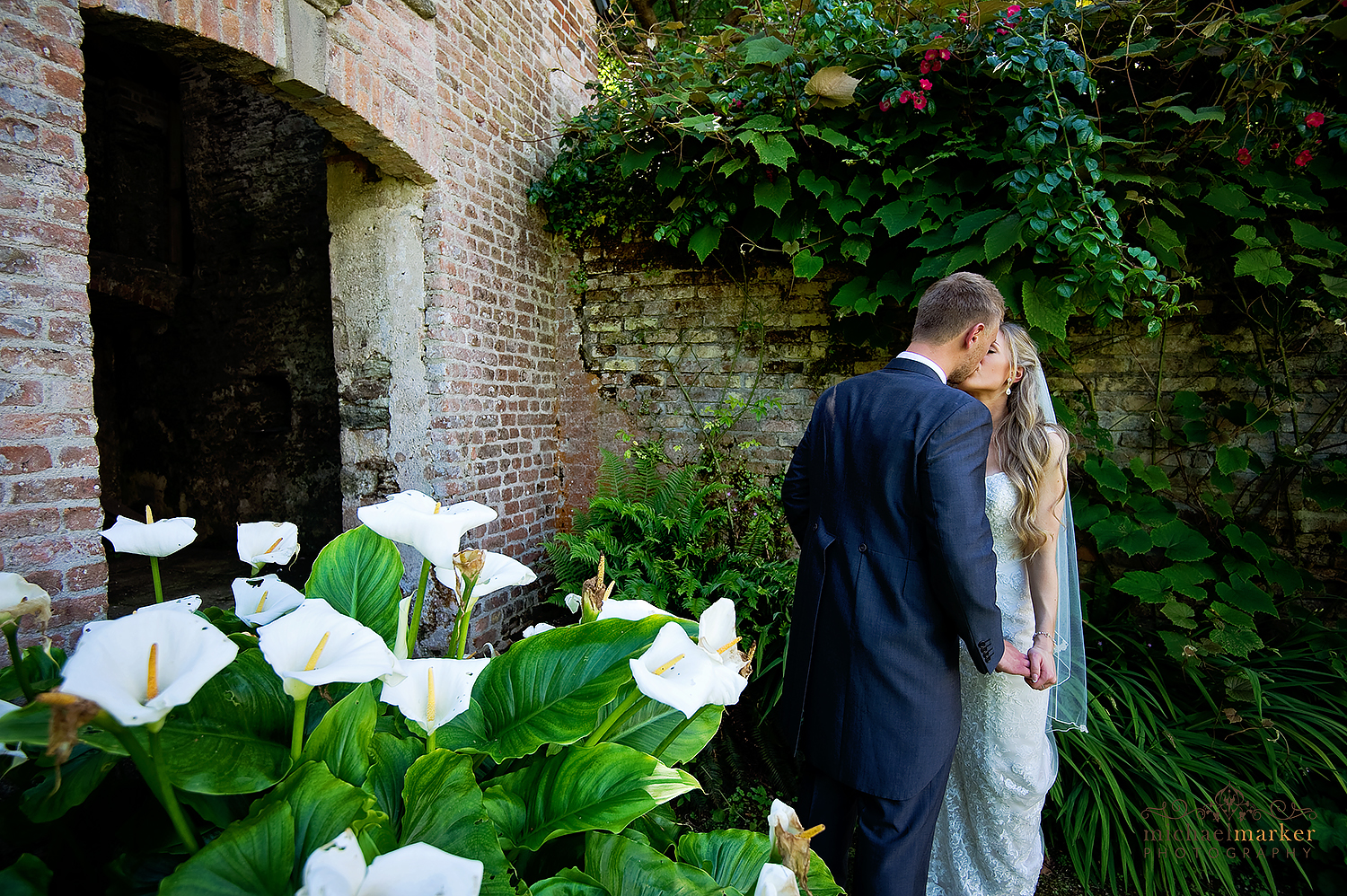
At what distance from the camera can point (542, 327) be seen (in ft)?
14.0

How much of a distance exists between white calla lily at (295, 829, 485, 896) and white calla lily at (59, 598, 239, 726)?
0.74 ft

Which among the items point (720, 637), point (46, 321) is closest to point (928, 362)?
point (720, 637)

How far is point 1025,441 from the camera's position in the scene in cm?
216

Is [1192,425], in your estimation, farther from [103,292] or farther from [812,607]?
[103,292]

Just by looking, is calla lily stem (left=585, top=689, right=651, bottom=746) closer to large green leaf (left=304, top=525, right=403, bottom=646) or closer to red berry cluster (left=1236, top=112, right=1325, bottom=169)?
large green leaf (left=304, top=525, right=403, bottom=646)

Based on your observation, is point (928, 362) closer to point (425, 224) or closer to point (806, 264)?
point (806, 264)

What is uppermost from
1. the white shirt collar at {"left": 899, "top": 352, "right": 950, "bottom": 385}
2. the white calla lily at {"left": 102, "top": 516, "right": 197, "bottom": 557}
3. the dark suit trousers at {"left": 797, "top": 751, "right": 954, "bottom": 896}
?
the white shirt collar at {"left": 899, "top": 352, "right": 950, "bottom": 385}

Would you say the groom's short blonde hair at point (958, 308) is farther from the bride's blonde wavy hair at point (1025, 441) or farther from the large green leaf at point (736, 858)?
the large green leaf at point (736, 858)

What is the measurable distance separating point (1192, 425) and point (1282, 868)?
1.91 m

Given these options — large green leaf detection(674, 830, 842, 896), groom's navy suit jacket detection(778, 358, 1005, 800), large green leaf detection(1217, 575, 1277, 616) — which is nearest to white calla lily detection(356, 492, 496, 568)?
large green leaf detection(674, 830, 842, 896)

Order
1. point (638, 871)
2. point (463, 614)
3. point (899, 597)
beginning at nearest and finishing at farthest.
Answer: point (638, 871) → point (463, 614) → point (899, 597)

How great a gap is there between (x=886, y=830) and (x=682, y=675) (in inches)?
56.8

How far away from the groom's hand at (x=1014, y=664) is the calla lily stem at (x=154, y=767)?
6.63 ft

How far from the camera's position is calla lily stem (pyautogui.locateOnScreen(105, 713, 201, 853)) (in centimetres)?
67
